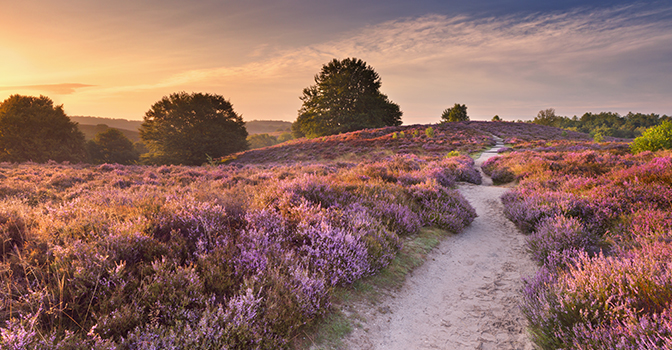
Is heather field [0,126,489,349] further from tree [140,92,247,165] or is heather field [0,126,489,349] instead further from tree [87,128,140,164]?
tree [87,128,140,164]

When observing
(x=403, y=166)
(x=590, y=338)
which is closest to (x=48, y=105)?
(x=403, y=166)

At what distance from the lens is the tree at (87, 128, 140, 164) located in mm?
46500

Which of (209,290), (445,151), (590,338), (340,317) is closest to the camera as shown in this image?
(590,338)

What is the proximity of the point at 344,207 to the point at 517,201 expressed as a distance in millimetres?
5455

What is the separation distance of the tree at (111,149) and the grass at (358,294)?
5437cm

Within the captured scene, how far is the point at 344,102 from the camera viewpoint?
52344 mm

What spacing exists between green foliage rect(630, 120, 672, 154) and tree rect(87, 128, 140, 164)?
2402 inches

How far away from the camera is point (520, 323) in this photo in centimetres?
326

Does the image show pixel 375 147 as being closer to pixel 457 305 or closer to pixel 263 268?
pixel 457 305

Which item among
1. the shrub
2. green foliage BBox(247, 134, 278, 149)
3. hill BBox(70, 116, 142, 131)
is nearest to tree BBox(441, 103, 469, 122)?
green foliage BBox(247, 134, 278, 149)

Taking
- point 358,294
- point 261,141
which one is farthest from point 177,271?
point 261,141

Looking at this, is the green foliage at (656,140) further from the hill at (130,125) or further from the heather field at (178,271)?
the hill at (130,125)

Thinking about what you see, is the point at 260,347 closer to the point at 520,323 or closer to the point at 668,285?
the point at 520,323

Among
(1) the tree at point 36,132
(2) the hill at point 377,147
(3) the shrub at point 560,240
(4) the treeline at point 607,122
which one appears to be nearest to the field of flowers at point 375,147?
(2) the hill at point 377,147
